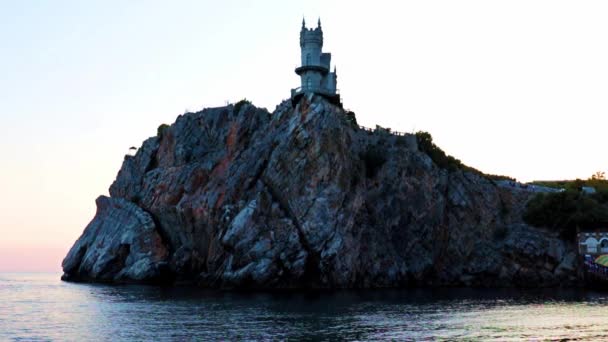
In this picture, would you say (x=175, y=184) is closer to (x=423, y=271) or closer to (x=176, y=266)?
(x=176, y=266)

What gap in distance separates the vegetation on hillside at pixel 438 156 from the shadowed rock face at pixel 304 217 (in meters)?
3.84

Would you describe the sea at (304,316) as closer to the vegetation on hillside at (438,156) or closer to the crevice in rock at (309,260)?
the crevice in rock at (309,260)

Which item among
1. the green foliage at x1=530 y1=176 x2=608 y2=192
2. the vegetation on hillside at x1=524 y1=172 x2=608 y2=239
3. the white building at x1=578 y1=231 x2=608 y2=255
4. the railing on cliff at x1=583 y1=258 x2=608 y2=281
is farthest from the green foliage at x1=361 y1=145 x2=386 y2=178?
the green foliage at x1=530 y1=176 x2=608 y2=192

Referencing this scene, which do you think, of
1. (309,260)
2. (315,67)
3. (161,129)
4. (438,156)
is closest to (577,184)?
(438,156)

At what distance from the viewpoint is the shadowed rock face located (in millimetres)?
88125

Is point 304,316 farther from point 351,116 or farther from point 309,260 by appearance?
point 351,116

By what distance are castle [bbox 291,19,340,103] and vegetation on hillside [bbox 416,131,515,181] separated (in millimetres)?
17546

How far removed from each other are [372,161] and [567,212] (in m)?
33.5

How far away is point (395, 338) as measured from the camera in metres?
45.2

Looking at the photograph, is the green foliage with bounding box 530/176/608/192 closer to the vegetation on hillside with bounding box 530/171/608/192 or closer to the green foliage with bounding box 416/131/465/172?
the vegetation on hillside with bounding box 530/171/608/192

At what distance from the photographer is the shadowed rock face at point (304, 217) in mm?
88125

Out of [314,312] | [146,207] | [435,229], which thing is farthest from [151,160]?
[314,312]

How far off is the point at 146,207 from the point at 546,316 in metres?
70.1

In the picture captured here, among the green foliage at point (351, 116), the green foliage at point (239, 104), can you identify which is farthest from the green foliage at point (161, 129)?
the green foliage at point (351, 116)
